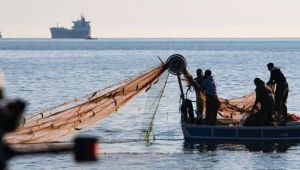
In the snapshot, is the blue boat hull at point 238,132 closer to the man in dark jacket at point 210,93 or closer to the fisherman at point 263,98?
the man in dark jacket at point 210,93

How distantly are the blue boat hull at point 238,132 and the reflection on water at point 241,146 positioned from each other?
10 centimetres

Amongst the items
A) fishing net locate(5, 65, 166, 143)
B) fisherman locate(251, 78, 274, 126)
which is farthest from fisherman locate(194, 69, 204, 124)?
fisherman locate(251, 78, 274, 126)

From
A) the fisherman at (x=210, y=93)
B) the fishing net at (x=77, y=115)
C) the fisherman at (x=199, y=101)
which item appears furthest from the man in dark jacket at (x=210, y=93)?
the fishing net at (x=77, y=115)

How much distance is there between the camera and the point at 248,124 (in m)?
18.8

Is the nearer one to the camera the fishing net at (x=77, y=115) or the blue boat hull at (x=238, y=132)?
the fishing net at (x=77, y=115)

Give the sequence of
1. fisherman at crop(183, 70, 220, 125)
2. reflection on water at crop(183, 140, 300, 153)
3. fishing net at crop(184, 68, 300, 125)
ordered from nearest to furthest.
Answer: fisherman at crop(183, 70, 220, 125)
reflection on water at crop(183, 140, 300, 153)
fishing net at crop(184, 68, 300, 125)

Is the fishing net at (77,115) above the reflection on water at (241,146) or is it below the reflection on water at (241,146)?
above

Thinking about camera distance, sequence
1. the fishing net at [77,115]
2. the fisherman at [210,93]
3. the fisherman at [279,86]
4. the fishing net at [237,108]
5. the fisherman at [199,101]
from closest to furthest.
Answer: the fishing net at [77,115] < the fisherman at [210,93] < the fisherman at [199,101] < the fisherman at [279,86] < the fishing net at [237,108]

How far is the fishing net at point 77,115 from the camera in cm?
1633

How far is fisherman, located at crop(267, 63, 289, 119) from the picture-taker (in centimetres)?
1848

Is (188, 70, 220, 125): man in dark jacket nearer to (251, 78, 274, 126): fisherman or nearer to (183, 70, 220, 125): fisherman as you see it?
(183, 70, 220, 125): fisherman

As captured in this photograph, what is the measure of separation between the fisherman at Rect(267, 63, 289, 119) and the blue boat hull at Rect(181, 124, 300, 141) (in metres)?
0.43

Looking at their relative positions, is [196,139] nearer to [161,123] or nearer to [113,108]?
[113,108]

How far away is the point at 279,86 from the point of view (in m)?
18.6
